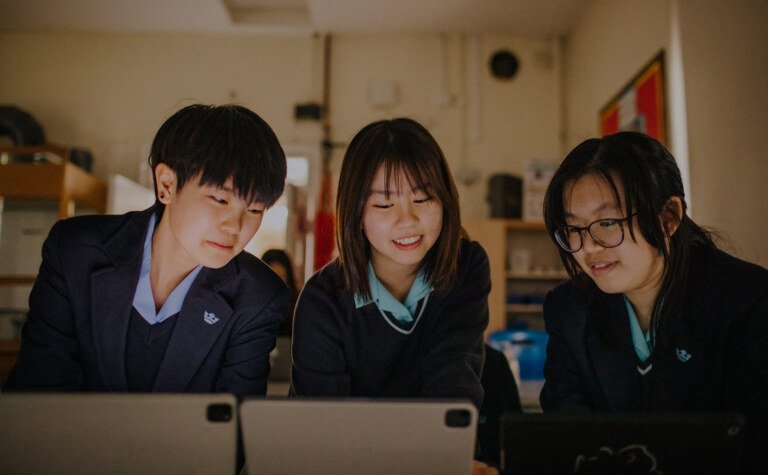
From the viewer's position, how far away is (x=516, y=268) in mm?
3887

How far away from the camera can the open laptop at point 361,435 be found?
25.2 inches

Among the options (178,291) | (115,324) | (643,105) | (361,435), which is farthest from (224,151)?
(643,105)

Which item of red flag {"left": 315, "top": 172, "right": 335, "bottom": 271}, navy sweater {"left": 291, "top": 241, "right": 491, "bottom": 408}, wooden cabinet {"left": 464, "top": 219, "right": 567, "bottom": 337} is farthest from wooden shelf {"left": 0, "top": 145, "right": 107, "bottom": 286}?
navy sweater {"left": 291, "top": 241, "right": 491, "bottom": 408}

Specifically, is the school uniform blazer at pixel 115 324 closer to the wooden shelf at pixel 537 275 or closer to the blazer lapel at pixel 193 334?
the blazer lapel at pixel 193 334

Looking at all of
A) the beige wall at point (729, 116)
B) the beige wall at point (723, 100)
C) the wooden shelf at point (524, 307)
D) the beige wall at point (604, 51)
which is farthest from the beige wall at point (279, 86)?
the beige wall at point (729, 116)

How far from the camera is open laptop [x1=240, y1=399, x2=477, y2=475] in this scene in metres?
0.64

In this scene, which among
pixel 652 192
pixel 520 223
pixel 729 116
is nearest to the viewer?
pixel 652 192

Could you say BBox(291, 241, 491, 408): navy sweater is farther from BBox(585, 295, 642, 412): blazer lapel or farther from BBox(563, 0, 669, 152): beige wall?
BBox(563, 0, 669, 152): beige wall

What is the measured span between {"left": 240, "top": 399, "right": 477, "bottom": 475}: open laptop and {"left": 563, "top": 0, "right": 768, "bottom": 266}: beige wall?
1.40 meters

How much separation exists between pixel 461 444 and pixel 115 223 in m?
0.98

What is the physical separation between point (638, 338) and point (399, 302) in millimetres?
547

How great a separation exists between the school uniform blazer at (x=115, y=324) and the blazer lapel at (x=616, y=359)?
73 cm

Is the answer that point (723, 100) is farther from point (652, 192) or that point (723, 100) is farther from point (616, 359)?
point (616, 359)

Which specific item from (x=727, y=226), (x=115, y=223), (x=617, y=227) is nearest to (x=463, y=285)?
(x=617, y=227)
